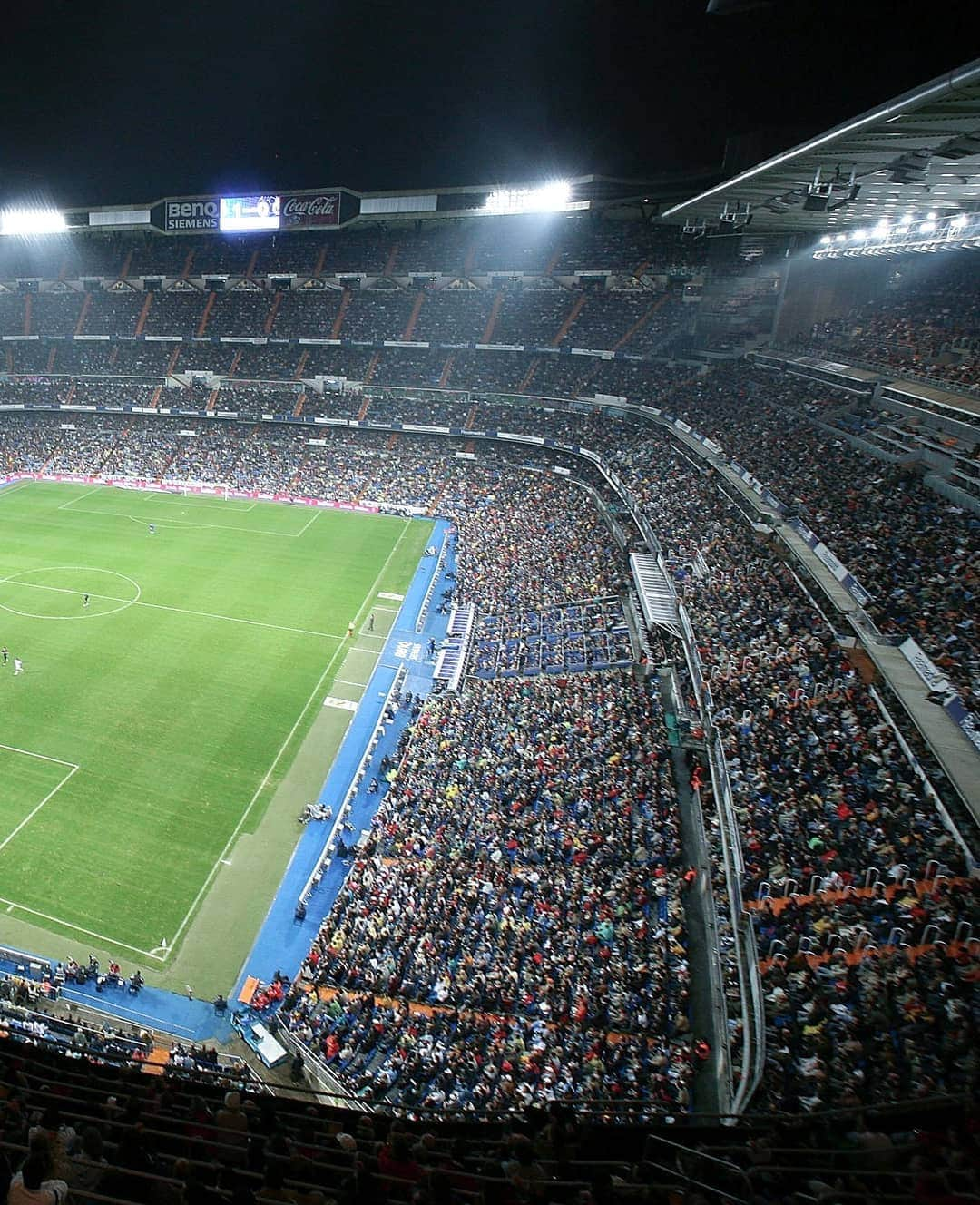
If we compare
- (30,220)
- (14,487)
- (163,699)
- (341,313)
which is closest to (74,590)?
(163,699)

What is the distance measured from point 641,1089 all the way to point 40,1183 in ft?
32.0

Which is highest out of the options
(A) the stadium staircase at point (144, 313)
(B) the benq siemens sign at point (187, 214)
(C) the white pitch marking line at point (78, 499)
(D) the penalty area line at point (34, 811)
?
(A) the stadium staircase at point (144, 313)

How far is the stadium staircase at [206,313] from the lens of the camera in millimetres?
65500

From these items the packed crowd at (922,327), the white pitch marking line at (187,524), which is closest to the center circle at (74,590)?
the white pitch marking line at (187,524)

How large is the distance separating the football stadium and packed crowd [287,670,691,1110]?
0.31ft

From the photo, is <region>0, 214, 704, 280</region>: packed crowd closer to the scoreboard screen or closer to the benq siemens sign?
the benq siemens sign

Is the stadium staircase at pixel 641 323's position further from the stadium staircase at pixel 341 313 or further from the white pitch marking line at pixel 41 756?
the white pitch marking line at pixel 41 756

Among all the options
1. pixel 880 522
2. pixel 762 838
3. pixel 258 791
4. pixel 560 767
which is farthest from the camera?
pixel 880 522

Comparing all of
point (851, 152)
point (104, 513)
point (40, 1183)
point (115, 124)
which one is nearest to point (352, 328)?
point (115, 124)

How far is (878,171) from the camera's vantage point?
2266cm

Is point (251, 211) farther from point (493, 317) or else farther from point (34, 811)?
point (34, 811)

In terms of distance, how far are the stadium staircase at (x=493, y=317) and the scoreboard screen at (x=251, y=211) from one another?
61.1ft

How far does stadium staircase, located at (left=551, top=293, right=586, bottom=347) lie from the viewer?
191 ft

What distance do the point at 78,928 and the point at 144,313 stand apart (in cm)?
6510
